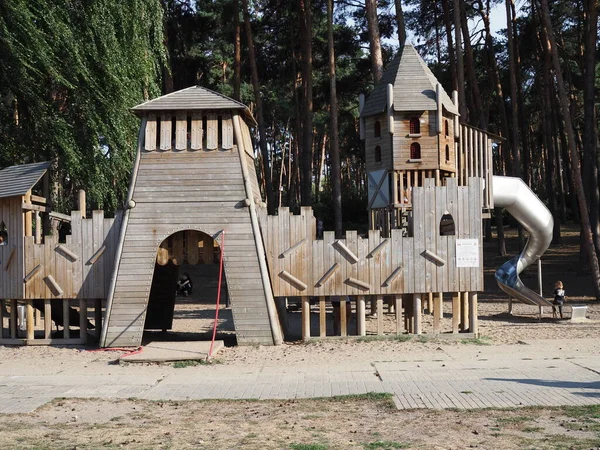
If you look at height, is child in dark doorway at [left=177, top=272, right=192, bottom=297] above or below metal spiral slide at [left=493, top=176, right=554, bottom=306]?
below

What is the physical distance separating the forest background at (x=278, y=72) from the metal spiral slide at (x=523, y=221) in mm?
2840

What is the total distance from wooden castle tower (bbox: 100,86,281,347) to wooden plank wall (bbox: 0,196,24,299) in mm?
2467

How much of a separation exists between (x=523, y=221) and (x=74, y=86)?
12601 mm

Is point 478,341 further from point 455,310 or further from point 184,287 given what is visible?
point 184,287

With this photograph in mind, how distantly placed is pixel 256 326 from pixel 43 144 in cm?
849

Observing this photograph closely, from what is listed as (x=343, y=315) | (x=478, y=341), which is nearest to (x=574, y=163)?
(x=478, y=341)

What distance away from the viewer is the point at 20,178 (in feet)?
61.1

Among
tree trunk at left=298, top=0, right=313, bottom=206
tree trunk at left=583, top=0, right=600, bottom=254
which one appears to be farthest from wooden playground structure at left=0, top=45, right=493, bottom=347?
tree trunk at left=298, top=0, right=313, bottom=206

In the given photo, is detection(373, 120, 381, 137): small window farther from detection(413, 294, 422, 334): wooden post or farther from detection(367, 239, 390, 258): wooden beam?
detection(413, 294, 422, 334): wooden post

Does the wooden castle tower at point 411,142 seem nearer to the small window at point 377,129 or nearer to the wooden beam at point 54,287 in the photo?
the small window at point 377,129

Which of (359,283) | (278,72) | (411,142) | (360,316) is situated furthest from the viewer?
(278,72)

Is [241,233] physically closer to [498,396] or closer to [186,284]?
[498,396]

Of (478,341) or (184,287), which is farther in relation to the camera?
(184,287)

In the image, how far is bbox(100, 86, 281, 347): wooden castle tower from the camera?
17.1m
